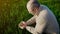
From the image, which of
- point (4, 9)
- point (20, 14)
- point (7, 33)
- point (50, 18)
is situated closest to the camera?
point (50, 18)

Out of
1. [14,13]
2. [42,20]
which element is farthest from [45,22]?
[14,13]

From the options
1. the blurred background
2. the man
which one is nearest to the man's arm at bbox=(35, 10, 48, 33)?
the man

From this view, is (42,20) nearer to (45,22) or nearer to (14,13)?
(45,22)

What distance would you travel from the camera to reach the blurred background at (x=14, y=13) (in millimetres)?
2826

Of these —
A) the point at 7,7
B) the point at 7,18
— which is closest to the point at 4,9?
the point at 7,7

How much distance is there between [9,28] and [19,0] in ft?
1.92

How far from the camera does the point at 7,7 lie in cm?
321

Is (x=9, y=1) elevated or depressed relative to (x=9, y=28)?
elevated

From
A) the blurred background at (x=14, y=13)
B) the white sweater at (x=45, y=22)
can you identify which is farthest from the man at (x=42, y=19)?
the blurred background at (x=14, y=13)

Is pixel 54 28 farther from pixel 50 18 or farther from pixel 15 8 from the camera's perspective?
pixel 15 8

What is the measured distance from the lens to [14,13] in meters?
3.01

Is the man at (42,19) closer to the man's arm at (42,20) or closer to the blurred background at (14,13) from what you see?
A: the man's arm at (42,20)

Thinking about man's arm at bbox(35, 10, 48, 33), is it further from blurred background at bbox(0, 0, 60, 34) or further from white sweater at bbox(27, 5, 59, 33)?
blurred background at bbox(0, 0, 60, 34)

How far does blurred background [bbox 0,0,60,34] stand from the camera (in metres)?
2.83
